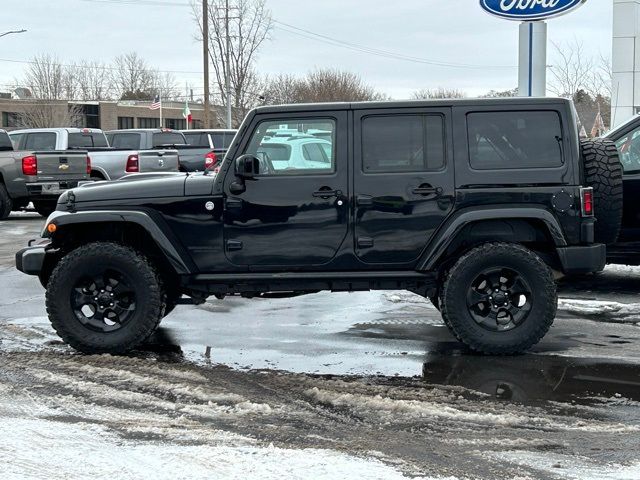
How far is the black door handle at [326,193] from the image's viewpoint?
23.8 ft

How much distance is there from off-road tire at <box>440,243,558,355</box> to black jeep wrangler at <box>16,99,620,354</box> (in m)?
0.01

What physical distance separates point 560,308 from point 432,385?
3375 mm

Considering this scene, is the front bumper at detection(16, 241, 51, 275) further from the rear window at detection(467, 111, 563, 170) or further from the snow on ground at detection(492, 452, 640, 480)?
the snow on ground at detection(492, 452, 640, 480)

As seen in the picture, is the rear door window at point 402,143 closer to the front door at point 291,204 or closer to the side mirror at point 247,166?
the front door at point 291,204

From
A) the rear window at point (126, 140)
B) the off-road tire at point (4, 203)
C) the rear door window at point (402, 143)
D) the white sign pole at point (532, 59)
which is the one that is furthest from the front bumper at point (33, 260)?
the rear window at point (126, 140)

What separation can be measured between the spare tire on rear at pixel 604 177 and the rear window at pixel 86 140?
639 inches

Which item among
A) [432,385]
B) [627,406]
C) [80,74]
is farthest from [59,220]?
[80,74]

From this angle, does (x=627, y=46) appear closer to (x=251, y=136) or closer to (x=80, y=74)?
(x=251, y=136)

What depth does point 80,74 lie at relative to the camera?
269ft

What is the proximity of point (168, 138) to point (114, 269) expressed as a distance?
1885 centimetres

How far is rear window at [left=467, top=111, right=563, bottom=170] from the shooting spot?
23.9 feet

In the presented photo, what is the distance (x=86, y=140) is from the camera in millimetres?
22219

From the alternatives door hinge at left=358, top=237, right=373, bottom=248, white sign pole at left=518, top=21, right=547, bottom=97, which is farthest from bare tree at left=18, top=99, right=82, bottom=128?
door hinge at left=358, top=237, right=373, bottom=248

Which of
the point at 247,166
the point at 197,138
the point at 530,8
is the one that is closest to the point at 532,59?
the point at 530,8
